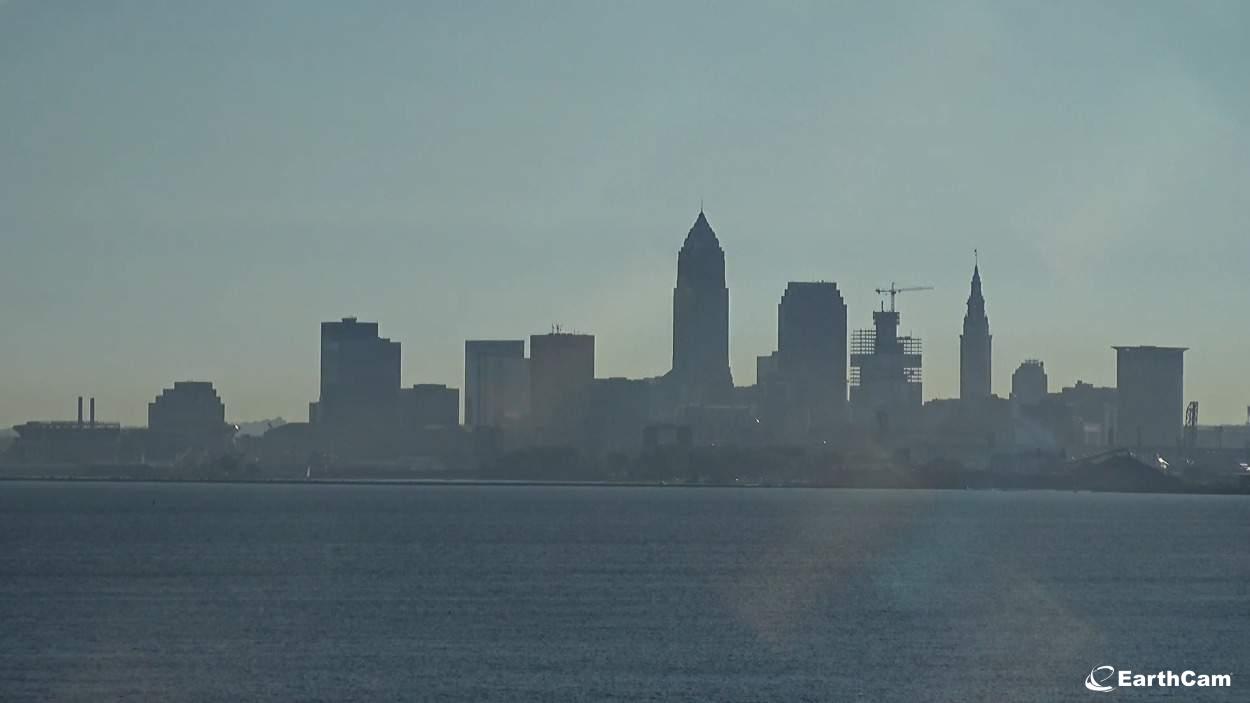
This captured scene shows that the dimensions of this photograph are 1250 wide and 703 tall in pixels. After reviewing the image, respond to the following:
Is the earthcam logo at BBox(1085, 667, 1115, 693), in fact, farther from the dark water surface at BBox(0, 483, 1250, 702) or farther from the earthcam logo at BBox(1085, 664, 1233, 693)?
the dark water surface at BBox(0, 483, 1250, 702)

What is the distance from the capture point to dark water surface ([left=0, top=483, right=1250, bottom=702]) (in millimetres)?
77312

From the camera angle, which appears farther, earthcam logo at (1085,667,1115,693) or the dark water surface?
the dark water surface

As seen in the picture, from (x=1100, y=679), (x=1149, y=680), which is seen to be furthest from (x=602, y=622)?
(x=1149, y=680)

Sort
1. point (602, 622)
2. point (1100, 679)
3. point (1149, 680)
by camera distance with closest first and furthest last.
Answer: point (1100, 679) < point (1149, 680) < point (602, 622)

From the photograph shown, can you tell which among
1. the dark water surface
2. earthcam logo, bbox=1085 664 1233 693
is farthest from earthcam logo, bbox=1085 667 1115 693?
the dark water surface

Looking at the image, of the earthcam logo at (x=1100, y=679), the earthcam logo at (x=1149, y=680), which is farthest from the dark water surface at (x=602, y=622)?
the earthcam logo at (x=1149, y=680)

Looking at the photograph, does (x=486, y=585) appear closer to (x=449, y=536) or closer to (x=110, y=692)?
(x=110, y=692)

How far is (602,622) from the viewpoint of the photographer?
98000 mm

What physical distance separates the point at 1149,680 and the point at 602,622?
2735 centimetres

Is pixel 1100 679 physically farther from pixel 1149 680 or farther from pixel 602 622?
pixel 602 622

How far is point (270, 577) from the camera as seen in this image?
410 ft

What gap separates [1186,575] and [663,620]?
49949mm

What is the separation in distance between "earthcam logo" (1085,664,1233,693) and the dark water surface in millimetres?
785

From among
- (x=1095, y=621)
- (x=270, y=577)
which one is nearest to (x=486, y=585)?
(x=270, y=577)
